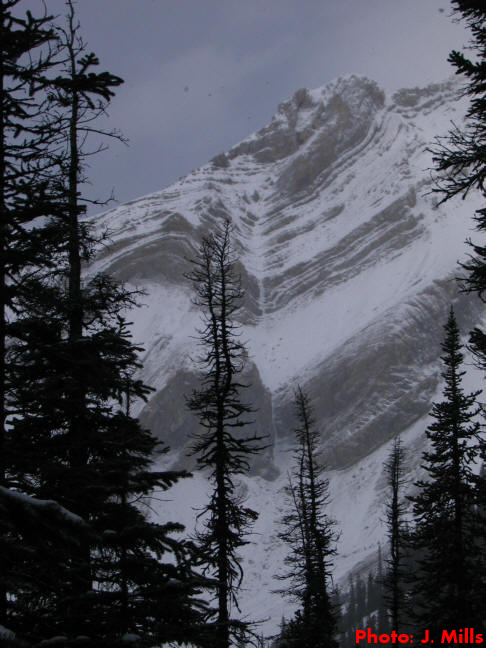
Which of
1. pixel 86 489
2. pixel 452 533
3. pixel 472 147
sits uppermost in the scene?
pixel 472 147

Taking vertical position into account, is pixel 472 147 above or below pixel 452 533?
above

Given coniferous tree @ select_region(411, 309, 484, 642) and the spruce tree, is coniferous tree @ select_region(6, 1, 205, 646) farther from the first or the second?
coniferous tree @ select_region(411, 309, 484, 642)

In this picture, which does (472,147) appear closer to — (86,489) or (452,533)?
(86,489)

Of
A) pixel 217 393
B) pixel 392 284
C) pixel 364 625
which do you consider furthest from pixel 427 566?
pixel 392 284

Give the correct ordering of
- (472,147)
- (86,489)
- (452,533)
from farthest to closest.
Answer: (452,533) → (472,147) → (86,489)

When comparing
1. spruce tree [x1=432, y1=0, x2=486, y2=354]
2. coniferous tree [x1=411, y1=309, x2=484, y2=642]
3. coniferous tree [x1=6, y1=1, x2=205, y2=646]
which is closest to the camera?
coniferous tree [x1=6, y1=1, x2=205, y2=646]

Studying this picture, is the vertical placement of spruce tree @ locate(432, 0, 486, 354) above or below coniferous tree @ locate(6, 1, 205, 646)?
above

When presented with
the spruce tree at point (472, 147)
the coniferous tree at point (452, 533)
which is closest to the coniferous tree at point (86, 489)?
the spruce tree at point (472, 147)

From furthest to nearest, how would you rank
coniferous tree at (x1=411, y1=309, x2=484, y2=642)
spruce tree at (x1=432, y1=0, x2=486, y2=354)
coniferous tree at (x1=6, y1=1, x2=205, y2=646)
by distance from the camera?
coniferous tree at (x1=411, y1=309, x2=484, y2=642), spruce tree at (x1=432, y1=0, x2=486, y2=354), coniferous tree at (x1=6, y1=1, x2=205, y2=646)

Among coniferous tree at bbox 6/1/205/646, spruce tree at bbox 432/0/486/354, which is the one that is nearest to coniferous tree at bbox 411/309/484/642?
spruce tree at bbox 432/0/486/354

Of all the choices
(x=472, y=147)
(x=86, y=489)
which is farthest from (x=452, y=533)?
(x=86, y=489)

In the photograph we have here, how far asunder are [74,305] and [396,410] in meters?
157

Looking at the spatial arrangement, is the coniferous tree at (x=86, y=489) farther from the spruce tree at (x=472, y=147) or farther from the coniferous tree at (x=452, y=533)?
the coniferous tree at (x=452, y=533)

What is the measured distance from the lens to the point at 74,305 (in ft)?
34.1
